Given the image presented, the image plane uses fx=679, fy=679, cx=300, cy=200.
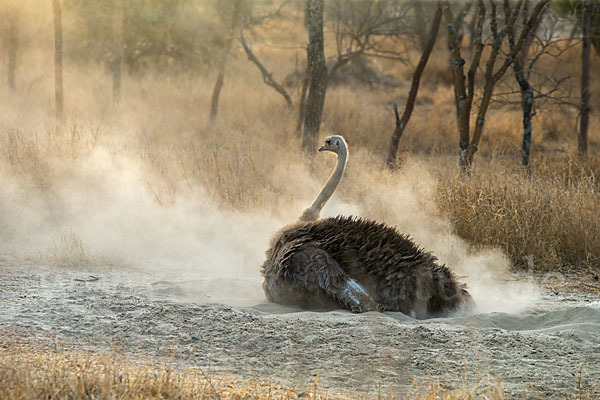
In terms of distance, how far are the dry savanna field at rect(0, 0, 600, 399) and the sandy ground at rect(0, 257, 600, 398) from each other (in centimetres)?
3

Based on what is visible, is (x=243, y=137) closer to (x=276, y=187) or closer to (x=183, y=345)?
(x=276, y=187)

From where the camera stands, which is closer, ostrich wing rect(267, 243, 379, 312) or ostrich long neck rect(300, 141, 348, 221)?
ostrich wing rect(267, 243, 379, 312)

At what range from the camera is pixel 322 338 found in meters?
4.59

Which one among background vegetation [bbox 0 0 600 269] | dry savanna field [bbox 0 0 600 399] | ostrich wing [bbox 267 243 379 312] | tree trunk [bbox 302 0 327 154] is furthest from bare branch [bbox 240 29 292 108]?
ostrich wing [bbox 267 243 379 312]

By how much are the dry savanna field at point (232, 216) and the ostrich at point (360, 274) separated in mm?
299

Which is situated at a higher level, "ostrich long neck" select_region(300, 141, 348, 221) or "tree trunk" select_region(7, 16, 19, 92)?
"tree trunk" select_region(7, 16, 19, 92)

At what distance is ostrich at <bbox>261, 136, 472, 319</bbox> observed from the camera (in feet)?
17.7

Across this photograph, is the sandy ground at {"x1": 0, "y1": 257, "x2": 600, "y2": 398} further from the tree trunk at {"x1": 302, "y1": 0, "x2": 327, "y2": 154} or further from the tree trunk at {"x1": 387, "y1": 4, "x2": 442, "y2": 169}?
the tree trunk at {"x1": 302, "y1": 0, "x2": 327, "y2": 154}

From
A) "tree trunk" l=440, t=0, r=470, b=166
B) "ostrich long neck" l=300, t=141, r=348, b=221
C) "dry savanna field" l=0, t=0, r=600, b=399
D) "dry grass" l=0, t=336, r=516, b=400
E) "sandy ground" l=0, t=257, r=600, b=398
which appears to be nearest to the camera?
"dry grass" l=0, t=336, r=516, b=400

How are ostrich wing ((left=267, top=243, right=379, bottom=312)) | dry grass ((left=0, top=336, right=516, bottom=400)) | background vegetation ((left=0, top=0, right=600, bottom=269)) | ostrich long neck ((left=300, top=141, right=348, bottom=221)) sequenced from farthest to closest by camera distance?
background vegetation ((left=0, top=0, right=600, bottom=269))
ostrich long neck ((left=300, top=141, right=348, bottom=221))
ostrich wing ((left=267, top=243, right=379, bottom=312))
dry grass ((left=0, top=336, right=516, bottom=400))

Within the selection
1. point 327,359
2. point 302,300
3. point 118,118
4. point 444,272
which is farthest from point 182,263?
point 118,118

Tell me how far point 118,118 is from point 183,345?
11.5 metres

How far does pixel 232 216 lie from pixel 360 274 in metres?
3.69

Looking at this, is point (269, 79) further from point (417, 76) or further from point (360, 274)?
point (360, 274)
